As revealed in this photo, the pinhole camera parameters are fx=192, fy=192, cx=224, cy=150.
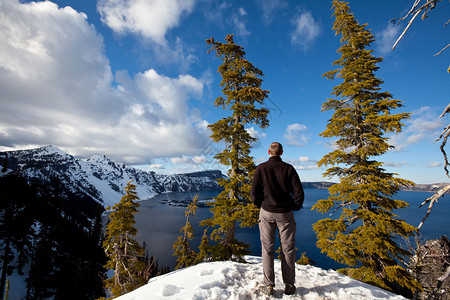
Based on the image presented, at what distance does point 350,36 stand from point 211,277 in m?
13.6

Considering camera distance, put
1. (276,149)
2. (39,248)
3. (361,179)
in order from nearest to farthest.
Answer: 1. (276,149)
2. (361,179)
3. (39,248)

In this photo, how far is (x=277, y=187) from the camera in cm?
454

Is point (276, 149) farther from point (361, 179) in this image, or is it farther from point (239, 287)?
point (361, 179)

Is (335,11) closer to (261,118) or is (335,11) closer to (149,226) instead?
(261,118)

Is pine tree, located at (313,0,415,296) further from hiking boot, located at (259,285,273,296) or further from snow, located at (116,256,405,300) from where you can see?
hiking boot, located at (259,285,273,296)

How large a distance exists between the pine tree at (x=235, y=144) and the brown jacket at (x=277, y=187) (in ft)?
16.8

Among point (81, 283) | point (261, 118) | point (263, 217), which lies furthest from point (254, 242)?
point (263, 217)

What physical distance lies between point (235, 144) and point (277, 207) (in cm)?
694

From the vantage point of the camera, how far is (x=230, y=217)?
32.0 ft

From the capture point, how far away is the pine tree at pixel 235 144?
32.6 ft

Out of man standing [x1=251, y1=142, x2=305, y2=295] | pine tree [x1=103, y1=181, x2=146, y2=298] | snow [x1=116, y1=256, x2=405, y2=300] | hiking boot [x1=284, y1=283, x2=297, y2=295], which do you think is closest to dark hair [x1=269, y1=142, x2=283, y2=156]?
man standing [x1=251, y1=142, x2=305, y2=295]

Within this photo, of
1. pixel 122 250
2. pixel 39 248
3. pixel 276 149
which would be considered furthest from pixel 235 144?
pixel 39 248

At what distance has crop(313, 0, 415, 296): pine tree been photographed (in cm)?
809

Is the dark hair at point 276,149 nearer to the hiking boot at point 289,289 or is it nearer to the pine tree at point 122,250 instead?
the hiking boot at point 289,289
